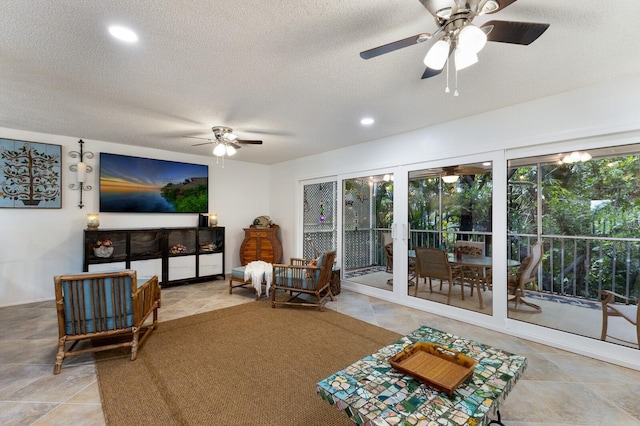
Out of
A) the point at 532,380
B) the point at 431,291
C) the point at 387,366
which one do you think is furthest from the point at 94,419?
the point at 431,291

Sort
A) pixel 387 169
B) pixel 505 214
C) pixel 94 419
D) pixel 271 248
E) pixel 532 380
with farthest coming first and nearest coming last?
pixel 271 248, pixel 387 169, pixel 505 214, pixel 532 380, pixel 94 419

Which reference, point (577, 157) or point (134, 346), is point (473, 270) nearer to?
point (577, 157)

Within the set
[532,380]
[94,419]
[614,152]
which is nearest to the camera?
[94,419]

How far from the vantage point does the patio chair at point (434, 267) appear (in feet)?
12.8

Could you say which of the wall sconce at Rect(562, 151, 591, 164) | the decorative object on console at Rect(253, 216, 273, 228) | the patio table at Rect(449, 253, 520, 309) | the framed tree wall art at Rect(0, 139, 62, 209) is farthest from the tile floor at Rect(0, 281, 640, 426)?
the decorative object on console at Rect(253, 216, 273, 228)

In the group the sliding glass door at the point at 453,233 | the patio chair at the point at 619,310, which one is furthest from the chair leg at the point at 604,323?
the sliding glass door at the point at 453,233

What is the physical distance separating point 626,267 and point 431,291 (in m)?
2.04

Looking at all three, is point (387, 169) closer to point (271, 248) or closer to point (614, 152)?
point (614, 152)

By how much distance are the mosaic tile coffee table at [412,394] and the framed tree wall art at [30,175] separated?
5288 millimetres

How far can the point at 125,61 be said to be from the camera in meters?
2.30

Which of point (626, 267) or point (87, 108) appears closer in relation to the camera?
point (626, 267)

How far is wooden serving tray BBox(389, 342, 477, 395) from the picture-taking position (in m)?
1.50

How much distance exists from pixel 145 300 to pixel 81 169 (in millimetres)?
3098

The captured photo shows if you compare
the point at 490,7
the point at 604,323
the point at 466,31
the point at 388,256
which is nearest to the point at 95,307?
the point at 466,31
